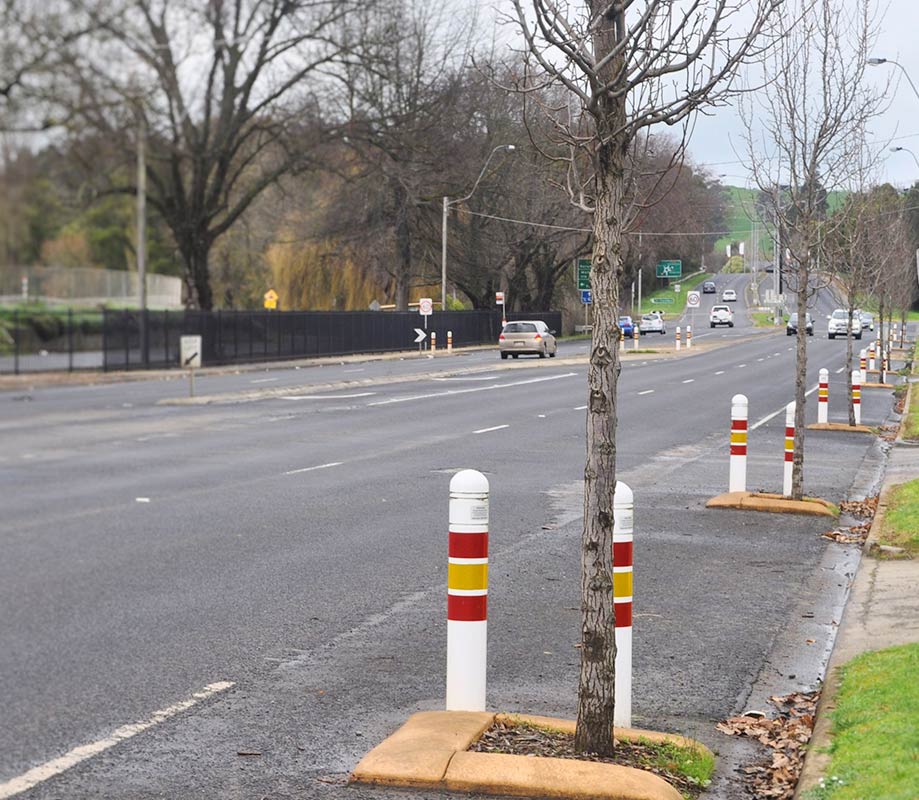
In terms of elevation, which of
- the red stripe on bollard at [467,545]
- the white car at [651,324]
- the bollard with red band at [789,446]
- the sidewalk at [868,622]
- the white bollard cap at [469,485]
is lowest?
the sidewalk at [868,622]

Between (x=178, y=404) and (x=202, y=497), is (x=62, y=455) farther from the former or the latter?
(x=178, y=404)

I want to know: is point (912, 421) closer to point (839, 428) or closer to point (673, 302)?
point (839, 428)

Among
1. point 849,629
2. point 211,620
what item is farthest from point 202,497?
point 849,629

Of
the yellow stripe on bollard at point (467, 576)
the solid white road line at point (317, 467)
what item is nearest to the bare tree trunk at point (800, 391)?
the solid white road line at point (317, 467)

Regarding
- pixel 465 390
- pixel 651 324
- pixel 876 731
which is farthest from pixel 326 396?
pixel 651 324

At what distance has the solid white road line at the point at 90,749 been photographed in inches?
211

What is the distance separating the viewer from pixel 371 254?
66312 millimetres

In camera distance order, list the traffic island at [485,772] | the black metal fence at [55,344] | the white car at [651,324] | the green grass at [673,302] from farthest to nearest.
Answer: the green grass at [673,302]
the white car at [651,324]
the black metal fence at [55,344]
the traffic island at [485,772]

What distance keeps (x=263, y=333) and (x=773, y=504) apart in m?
37.8

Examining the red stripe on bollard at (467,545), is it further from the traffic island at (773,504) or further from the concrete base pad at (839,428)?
the concrete base pad at (839,428)

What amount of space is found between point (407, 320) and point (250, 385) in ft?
89.0

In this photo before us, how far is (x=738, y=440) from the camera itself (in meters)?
13.9

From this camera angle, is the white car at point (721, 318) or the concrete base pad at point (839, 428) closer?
the concrete base pad at point (839, 428)

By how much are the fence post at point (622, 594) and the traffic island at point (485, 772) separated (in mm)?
747
